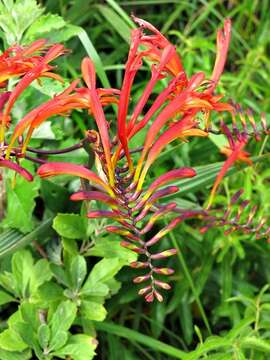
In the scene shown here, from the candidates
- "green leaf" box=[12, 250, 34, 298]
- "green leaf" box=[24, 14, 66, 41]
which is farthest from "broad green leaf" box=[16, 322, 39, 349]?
"green leaf" box=[24, 14, 66, 41]

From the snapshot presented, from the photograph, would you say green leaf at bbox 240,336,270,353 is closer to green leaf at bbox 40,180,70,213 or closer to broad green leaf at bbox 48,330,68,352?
broad green leaf at bbox 48,330,68,352

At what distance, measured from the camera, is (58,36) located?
49.8 inches

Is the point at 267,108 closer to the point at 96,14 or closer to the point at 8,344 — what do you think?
the point at 96,14

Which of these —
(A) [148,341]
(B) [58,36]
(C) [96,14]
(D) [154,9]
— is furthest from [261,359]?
(D) [154,9]

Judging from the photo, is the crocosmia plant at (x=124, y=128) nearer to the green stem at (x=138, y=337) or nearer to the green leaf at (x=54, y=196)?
the green leaf at (x=54, y=196)

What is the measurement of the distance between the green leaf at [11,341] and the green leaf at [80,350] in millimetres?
56

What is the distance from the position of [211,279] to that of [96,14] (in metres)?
0.78

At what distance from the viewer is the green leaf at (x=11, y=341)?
41.5 inches

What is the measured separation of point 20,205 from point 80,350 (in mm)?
257

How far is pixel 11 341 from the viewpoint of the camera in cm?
106

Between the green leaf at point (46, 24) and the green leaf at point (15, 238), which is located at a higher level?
the green leaf at point (46, 24)

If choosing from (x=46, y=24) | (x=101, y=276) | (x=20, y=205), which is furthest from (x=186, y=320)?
(x=46, y=24)

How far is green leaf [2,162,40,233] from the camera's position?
3.70 feet

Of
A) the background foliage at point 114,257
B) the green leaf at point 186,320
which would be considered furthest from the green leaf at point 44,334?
Answer: the green leaf at point 186,320
